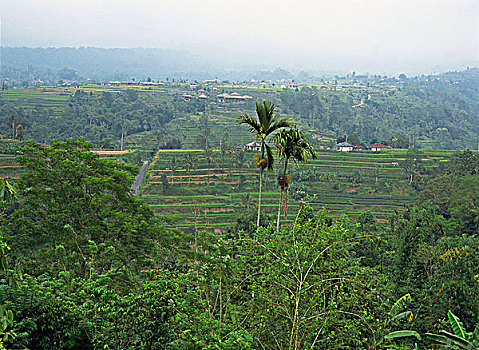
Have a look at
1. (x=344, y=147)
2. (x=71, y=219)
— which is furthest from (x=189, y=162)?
(x=71, y=219)

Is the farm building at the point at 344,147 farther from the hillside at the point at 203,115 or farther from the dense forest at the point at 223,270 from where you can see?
the dense forest at the point at 223,270

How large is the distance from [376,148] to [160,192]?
32741 millimetres

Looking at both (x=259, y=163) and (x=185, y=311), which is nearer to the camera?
(x=185, y=311)

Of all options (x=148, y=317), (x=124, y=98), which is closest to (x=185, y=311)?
(x=148, y=317)

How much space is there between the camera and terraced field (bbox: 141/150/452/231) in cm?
3378

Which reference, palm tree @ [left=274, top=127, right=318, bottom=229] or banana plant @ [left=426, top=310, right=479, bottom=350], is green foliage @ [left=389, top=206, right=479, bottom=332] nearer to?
palm tree @ [left=274, top=127, right=318, bottom=229]

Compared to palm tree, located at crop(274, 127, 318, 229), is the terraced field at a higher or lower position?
lower

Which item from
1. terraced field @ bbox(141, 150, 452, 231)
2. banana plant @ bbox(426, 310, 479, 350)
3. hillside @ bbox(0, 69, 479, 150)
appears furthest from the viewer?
hillside @ bbox(0, 69, 479, 150)

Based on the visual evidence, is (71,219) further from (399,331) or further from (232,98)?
(232,98)

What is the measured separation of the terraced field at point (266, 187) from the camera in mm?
33781

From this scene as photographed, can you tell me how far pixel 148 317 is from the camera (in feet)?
16.1

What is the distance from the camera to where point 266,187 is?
129 ft

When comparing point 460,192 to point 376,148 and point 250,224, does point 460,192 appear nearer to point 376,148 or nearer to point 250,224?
point 250,224

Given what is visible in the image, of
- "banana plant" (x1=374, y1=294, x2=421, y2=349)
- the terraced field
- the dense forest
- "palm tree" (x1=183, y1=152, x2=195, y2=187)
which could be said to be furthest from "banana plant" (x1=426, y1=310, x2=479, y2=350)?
"palm tree" (x1=183, y1=152, x2=195, y2=187)
